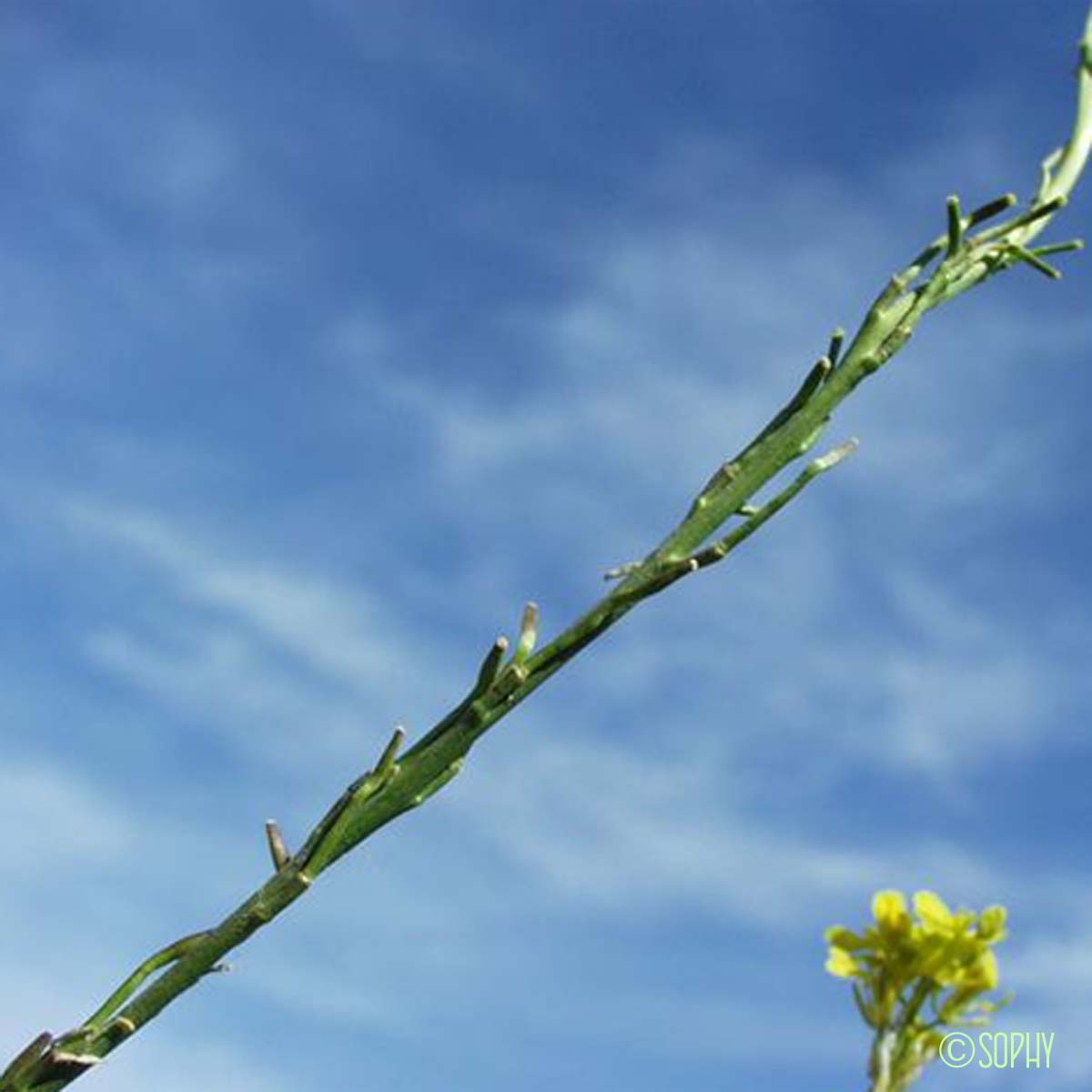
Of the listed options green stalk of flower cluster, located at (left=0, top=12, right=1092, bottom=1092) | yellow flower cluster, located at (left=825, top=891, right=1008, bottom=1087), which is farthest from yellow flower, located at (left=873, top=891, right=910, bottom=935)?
green stalk of flower cluster, located at (left=0, top=12, right=1092, bottom=1092)

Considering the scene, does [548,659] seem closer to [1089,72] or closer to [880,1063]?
[880,1063]

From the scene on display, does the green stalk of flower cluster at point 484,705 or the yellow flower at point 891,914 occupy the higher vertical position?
the green stalk of flower cluster at point 484,705

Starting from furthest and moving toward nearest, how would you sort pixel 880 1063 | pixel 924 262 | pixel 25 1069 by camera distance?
pixel 924 262 → pixel 25 1069 → pixel 880 1063

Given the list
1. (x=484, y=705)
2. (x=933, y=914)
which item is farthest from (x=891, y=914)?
(x=484, y=705)

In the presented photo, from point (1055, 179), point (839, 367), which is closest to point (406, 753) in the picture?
point (839, 367)

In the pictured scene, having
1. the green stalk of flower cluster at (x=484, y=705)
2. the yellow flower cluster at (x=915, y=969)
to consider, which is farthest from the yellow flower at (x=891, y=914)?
the green stalk of flower cluster at (x=484, y=705)

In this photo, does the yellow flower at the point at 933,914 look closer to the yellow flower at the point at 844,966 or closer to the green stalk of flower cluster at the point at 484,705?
the yellow flower at the point at 844,966

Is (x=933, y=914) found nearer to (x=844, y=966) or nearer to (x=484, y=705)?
(x=844, y=966)

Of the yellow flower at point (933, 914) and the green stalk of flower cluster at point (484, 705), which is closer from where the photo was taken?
the yellow flower at point (933, 914)
